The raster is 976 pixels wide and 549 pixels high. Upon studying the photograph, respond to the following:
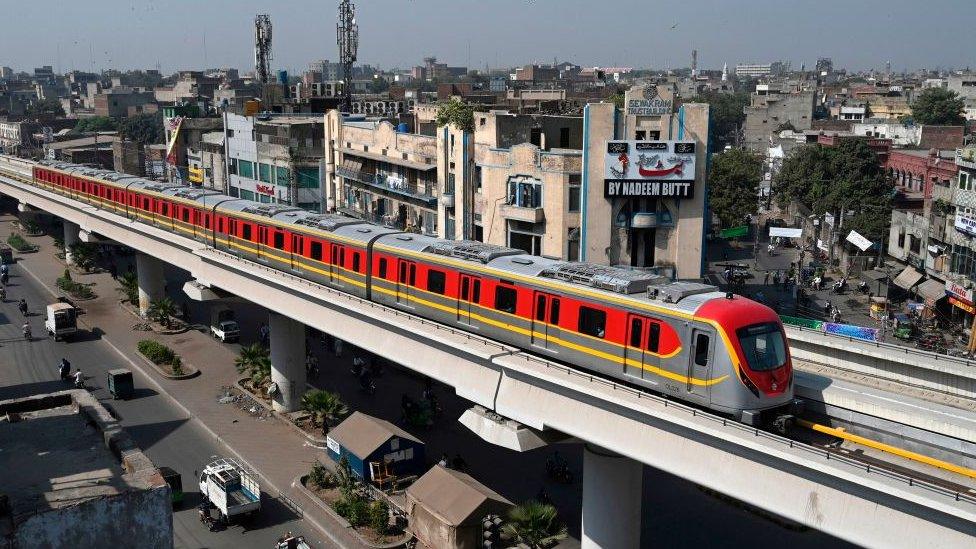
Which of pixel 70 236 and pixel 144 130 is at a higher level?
pixel 144 130

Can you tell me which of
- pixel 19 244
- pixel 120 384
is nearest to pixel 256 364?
pixel 120 384

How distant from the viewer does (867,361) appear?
73.7ft

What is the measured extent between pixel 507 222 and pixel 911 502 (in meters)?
30.5

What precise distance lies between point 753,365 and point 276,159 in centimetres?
5454

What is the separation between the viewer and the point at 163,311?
52312 millimetres

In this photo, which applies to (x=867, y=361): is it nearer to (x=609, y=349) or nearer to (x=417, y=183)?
(x=609, y=349)

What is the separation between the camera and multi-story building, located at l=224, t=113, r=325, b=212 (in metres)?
64.0

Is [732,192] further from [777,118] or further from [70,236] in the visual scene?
[70,236]

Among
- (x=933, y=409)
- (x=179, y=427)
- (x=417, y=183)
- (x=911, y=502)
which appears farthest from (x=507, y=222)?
(x=911, y=502)

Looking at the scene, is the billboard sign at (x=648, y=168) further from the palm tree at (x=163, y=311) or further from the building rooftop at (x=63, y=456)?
the palm tree at (x=163, y=311)

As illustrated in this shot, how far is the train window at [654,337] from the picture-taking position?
64.5 ft

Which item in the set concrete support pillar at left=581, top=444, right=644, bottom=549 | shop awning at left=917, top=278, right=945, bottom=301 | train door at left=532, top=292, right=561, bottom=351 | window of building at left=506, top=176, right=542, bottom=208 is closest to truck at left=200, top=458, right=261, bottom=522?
concrete support pillar at left=581, top=444, right=644, bottom=549

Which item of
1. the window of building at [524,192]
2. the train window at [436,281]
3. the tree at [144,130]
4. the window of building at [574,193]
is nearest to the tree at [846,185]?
the window of building at [574,193]

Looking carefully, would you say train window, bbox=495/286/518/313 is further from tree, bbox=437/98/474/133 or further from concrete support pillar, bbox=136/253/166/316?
concrete support pillar, bbox=136/253/166/316
